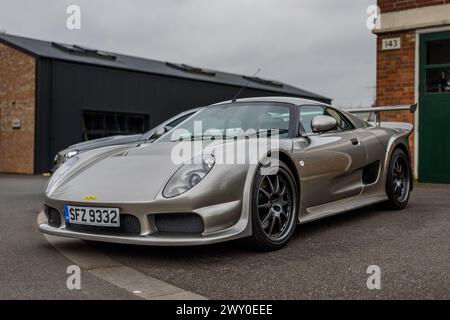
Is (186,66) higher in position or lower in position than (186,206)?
higher

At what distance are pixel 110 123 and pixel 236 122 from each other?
46.0ft

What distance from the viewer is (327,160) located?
4445 millimetres

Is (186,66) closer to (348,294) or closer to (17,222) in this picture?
(17,222)

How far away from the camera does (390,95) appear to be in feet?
30.0

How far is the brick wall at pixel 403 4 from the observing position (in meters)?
8.59

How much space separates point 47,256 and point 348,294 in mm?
2074

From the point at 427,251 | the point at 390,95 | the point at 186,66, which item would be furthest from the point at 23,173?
the point at 427,251

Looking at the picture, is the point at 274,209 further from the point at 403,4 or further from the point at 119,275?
the point at 403,4

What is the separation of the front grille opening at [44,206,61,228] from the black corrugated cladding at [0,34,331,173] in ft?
42.1

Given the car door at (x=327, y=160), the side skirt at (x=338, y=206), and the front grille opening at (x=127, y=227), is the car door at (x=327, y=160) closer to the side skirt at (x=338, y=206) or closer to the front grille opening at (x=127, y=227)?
the side skirt at (x=338, y=206)

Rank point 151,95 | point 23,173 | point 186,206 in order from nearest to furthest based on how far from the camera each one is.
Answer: point 186,206 < point 23,173 < point 151,95

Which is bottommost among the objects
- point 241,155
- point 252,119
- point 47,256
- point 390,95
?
point 47,256

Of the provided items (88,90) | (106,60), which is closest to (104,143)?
(88,90)

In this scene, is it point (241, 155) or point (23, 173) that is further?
point (23, 173)
